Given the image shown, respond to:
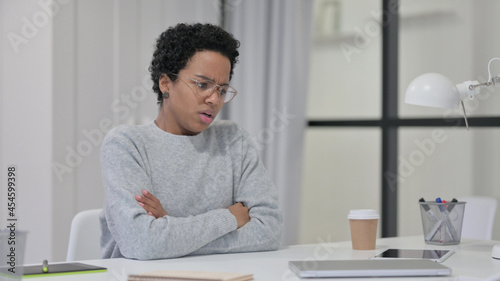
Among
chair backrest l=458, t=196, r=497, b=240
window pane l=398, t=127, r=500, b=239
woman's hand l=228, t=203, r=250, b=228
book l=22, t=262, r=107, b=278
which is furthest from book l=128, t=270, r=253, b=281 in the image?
window pane l=398, t=127, r=500, b=239

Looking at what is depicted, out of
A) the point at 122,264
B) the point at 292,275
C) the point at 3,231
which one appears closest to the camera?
the point at 3,231

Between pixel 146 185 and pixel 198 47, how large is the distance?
48 centimetres

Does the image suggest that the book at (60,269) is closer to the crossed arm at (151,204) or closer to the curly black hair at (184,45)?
the crossed arm at (151,204)

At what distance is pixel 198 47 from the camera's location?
2010 mm

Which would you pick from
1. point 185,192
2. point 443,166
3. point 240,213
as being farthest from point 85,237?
point 443,166

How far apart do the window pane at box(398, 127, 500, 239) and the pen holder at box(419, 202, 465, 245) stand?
47.6 inches

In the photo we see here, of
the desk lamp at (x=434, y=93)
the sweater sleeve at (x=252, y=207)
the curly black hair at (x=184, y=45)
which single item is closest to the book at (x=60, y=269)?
the sweater sleeve at (x=252, y=207)

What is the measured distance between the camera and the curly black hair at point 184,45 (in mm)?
2008

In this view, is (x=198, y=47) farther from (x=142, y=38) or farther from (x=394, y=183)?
(x=394, y=183)

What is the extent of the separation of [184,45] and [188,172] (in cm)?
40

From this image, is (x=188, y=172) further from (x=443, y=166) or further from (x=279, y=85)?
(x=279, y=85)

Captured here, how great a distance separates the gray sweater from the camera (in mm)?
1676

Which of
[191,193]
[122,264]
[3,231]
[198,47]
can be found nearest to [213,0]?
[198,47]

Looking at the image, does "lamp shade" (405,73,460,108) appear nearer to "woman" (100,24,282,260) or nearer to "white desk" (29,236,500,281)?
"white desk" (29,236,500,281)
